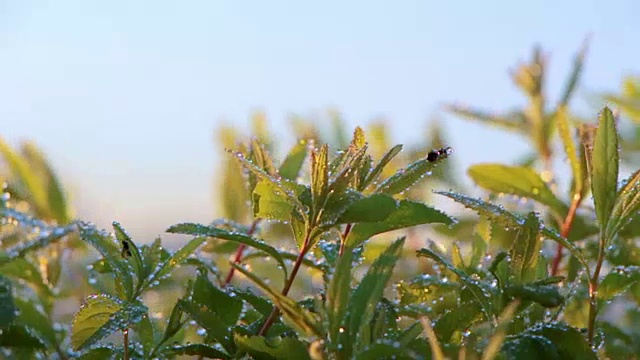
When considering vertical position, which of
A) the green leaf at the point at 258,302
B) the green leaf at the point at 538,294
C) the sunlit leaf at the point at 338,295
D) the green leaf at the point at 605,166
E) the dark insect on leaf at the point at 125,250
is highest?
the green leaf at the point at 605,166

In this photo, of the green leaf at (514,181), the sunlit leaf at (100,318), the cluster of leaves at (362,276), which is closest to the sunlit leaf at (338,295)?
the cluster of leaves at (362,276)

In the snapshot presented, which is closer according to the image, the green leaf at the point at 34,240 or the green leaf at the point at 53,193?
the green leaf at the point at 34,240

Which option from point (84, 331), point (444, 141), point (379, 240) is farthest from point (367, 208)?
point (444, 141)

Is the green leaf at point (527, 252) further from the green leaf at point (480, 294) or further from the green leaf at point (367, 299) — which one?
the green leaf at point (367, 299)

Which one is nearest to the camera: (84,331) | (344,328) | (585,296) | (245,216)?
(344,328)

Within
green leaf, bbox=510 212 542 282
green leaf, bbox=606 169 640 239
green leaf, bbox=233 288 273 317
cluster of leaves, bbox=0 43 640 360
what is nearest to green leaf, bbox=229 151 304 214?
cluster of leaves, bbox=0 43 640 360

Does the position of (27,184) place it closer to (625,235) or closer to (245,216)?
(245,216)
